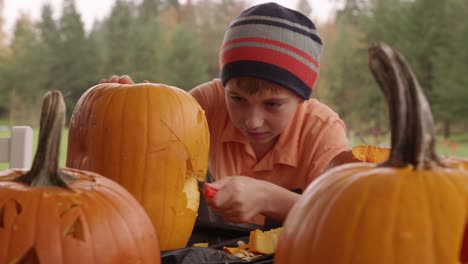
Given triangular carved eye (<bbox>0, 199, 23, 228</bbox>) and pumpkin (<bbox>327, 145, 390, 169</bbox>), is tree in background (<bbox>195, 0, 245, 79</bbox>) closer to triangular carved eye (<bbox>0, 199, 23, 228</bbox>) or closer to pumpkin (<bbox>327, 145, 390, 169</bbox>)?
pumpkin (<bbox>327, 145, 390, 169</bbox>)

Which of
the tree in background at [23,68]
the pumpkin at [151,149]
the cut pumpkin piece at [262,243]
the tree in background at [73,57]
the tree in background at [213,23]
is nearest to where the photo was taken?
the cut pumpkin piece at [262,243]

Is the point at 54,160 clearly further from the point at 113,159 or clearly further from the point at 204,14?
the point at 204,14

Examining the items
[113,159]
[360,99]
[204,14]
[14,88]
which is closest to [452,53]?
[360,99]

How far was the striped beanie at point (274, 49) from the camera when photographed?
1471 millimetres

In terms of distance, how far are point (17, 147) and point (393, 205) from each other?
1.72 meters

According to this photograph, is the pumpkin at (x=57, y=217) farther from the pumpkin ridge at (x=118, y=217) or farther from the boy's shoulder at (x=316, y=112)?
the boy's shoulder at (x=316, y=112)

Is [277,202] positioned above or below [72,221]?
below

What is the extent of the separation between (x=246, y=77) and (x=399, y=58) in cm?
86

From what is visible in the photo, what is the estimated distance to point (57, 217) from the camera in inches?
27.9

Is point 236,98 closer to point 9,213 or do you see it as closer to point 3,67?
point 9,213

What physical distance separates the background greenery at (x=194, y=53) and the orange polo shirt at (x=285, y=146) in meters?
6.52

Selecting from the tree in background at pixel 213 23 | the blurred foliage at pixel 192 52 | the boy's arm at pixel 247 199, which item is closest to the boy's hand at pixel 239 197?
the boy's arm at pixel 247 199

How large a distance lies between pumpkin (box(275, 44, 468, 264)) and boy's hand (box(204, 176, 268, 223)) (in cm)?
37

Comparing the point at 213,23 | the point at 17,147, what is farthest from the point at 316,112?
the point at 213,23
